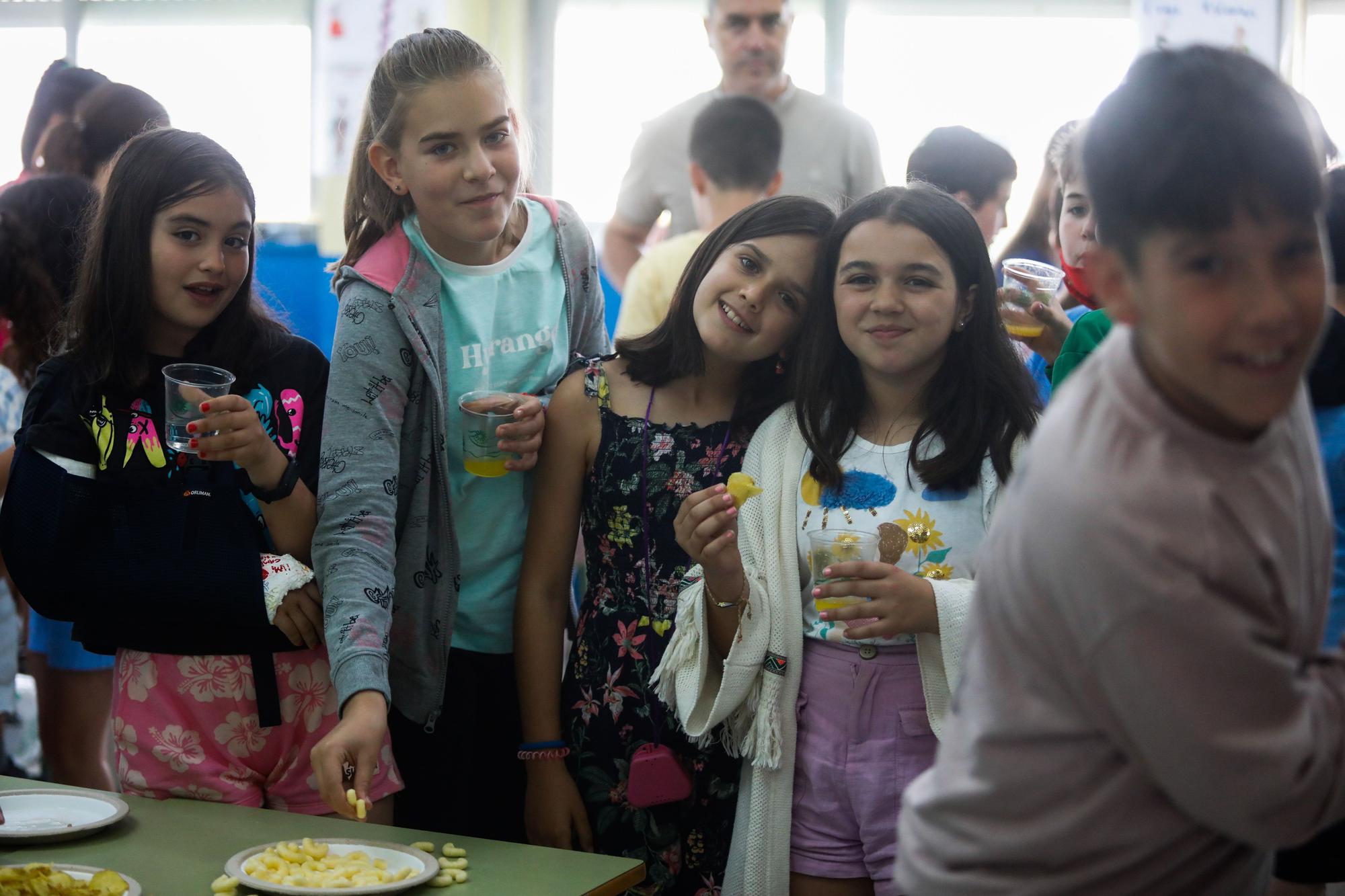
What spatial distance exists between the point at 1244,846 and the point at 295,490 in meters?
1.50

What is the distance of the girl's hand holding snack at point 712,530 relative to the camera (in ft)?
5.75

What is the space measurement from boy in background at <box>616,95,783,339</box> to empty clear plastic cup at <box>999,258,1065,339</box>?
125 centimetres

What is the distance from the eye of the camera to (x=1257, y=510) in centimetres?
90

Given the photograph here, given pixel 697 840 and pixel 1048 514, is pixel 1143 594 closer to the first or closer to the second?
pixel 1048 514

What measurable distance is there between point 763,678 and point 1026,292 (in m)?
0.88

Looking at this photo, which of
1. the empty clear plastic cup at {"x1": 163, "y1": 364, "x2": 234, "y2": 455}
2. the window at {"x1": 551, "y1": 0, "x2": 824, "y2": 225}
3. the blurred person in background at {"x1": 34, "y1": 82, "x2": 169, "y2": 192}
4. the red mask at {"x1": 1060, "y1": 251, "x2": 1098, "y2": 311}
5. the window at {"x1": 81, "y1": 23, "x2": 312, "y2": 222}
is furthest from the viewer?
the window at {"x1": 81, "y1": 23, "x2": 312, "y2": 222}

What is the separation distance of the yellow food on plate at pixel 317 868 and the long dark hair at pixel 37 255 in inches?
66.5

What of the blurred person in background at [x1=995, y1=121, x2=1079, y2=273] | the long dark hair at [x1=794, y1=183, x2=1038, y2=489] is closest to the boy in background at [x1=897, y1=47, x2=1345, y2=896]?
the long dark hair at [x1=794, y1=183, x2=1038, y2=489]

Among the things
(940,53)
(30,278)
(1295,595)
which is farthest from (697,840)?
(940,53)

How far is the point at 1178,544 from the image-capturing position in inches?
34.4

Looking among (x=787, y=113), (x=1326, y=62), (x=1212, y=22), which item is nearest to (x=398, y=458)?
(x=787, y=113)

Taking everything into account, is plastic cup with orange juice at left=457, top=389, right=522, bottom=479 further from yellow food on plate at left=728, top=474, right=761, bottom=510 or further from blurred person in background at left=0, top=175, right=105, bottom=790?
blurred person in background at left=0, top=175, right=105, bottom=790

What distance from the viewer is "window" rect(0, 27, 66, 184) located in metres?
7.79

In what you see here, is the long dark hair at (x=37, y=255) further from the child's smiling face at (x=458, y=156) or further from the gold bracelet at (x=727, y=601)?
the gold bracelet at (x=727, y=601)
